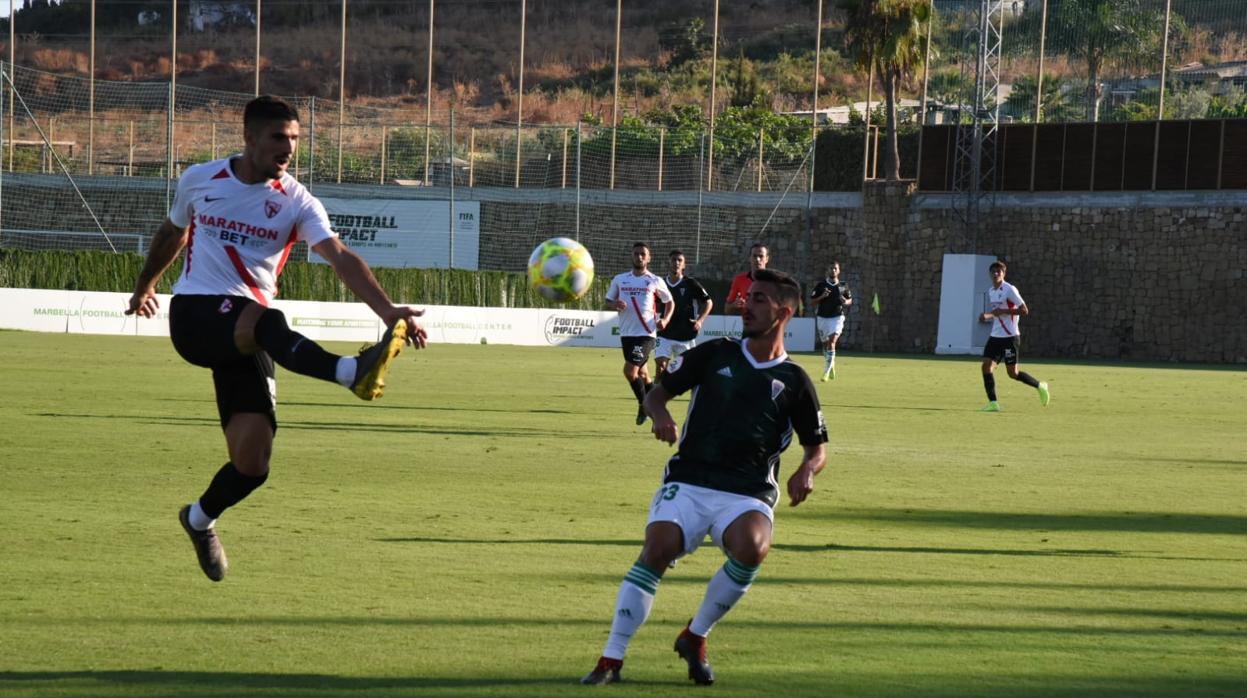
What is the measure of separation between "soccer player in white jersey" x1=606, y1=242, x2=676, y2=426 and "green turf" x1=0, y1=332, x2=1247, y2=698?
1409mm

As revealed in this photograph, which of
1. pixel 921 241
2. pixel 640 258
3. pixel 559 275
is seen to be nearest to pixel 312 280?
pixel 921 241

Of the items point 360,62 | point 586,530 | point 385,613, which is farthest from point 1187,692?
point 360,62

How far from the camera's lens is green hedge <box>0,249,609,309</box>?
4031 centimetres

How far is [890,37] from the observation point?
55.8 meters

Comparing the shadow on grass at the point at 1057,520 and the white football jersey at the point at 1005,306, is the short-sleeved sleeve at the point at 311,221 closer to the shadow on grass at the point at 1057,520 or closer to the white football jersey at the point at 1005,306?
the shadow on grass at the point at 1057,520

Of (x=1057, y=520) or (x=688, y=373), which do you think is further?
(x=1057, y=520)

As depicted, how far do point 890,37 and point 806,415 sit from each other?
50592 mm

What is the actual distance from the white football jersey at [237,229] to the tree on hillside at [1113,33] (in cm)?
5130

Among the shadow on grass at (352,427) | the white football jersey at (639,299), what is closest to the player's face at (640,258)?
the white football jersey at (639,299)

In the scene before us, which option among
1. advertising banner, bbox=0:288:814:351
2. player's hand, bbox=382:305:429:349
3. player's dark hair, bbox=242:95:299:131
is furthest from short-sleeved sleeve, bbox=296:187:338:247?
advertising banner, bbox=0:288:814:351

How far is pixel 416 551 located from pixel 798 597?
2.41m

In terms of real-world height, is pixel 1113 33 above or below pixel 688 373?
above

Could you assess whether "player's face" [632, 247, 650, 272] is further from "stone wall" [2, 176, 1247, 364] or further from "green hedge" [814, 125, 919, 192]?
"green hedge" [814, 125, 919, 192]

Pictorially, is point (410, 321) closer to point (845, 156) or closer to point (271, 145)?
point (271, 145)
